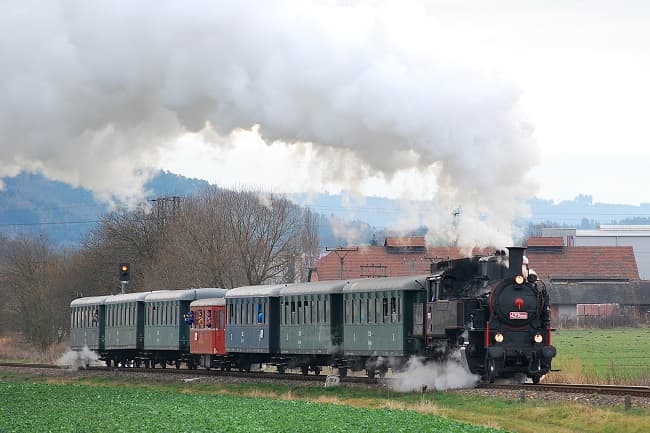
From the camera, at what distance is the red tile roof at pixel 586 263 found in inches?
4237

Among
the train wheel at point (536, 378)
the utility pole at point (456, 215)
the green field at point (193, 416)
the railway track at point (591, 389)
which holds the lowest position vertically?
the green field at point (193, 416)

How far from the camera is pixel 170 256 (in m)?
75.1

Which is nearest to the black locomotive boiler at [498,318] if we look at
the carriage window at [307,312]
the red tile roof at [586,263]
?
the carriage window at [307,312]

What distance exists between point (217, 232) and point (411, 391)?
141 ft

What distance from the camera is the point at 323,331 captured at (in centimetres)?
3800

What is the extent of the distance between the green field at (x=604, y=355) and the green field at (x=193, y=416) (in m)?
10.9

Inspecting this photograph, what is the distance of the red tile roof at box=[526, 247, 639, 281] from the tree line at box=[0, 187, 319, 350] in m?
28.5

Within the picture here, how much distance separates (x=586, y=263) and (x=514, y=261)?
81.0 meters

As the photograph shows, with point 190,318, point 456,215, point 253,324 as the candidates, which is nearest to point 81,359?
point 190,318

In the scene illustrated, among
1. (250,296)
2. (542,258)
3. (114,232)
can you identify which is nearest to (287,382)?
(250,296)

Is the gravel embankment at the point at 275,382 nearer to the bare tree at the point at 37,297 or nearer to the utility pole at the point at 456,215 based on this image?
the utility pole at the point at 456,215

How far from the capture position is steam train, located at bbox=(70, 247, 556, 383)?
3016 cm

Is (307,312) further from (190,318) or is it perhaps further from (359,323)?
(190,318)

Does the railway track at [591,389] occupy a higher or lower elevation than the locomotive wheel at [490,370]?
lower
